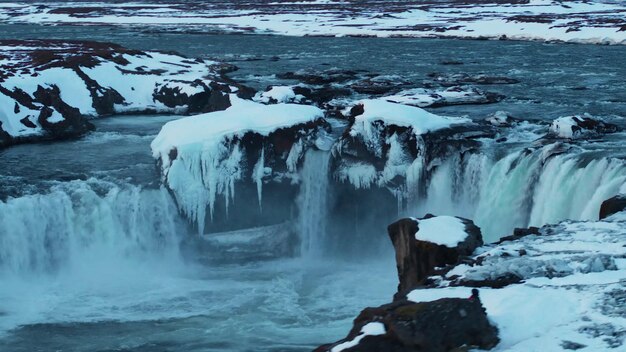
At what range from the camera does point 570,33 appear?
60.0 meters

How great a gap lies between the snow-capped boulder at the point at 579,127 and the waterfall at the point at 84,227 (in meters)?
10.9

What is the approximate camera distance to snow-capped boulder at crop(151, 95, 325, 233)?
22719mm

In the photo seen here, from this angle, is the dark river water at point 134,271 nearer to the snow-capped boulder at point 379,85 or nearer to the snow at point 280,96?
the snow at point 280,96

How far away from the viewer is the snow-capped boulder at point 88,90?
29.6m

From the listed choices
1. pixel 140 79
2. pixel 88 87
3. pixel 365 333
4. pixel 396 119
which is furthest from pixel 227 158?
pixel 140 79

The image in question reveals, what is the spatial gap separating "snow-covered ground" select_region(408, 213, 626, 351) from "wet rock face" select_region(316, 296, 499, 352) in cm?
33

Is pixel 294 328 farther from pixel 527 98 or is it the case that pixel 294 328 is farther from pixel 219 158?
pixel 527 98

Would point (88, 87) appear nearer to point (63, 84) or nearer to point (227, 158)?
point (63, 84)

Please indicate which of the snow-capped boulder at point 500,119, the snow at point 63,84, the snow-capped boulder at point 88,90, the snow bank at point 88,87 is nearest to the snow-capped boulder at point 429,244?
the snow-capped boulder at point 500,119

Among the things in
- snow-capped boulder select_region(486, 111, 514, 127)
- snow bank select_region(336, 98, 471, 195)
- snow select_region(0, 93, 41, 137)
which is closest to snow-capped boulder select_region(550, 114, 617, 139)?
snow-capped boulder select_region(486, 111, 514, 127)

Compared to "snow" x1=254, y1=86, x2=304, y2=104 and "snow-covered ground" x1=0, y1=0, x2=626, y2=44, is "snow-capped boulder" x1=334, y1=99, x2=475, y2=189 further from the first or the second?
"snow-covered ground" x1=0, y1=0, x2=626, y2=44

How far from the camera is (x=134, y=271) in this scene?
2186 centimetres

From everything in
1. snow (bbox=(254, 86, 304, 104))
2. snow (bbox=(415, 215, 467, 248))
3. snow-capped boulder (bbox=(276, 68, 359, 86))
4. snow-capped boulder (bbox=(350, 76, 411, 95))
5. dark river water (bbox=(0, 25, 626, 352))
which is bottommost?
dark river water (bbox=(0, 25, 626, 352))

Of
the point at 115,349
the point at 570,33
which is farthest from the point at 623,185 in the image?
the point at 570,33
